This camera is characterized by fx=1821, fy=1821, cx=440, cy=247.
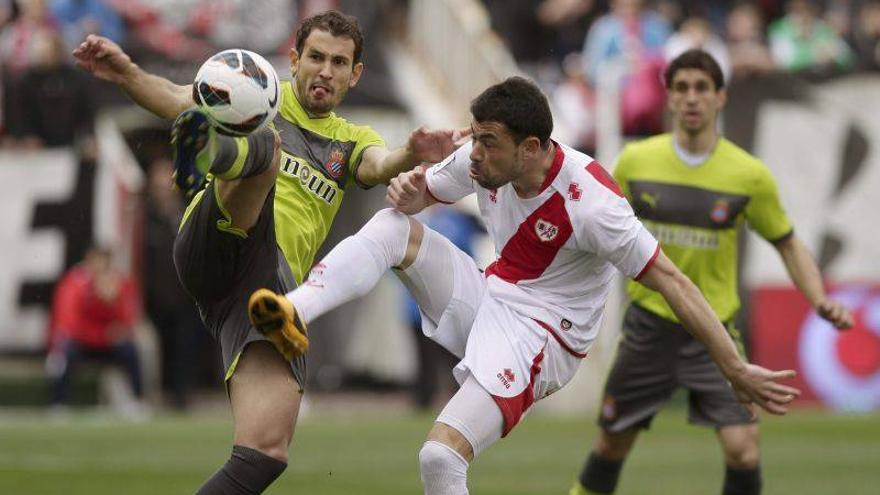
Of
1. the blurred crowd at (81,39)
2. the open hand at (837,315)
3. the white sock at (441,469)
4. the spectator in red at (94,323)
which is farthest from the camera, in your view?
the blurred crowd at (81,39)

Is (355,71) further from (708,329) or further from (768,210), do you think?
(768,210)

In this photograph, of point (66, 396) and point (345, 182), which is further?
point (66, 396)

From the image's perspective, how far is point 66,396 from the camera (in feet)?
67.2

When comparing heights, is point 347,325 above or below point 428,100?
below

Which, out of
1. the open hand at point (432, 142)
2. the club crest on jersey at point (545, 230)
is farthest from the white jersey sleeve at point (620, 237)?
the open hand at point (432, 142)

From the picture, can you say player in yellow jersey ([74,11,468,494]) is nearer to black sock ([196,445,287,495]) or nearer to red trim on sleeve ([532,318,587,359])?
black sock ([196,445,287,495])

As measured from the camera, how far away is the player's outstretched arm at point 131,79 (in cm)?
888

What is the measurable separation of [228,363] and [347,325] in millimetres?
14570

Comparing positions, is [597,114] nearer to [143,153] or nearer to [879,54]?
[879,54]

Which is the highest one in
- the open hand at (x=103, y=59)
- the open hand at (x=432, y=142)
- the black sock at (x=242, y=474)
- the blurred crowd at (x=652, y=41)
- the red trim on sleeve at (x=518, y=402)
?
the blurred crowd at (x=652, y=41)

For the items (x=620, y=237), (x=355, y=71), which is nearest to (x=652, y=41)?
(x=355, y=71)

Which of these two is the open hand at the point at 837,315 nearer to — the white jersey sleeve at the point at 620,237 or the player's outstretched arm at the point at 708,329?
the player's outstretched arm at the point at 708,329

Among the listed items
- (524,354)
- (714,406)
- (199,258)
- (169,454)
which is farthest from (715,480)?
(199,258)

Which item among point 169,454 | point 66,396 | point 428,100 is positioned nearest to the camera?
point 169,454
